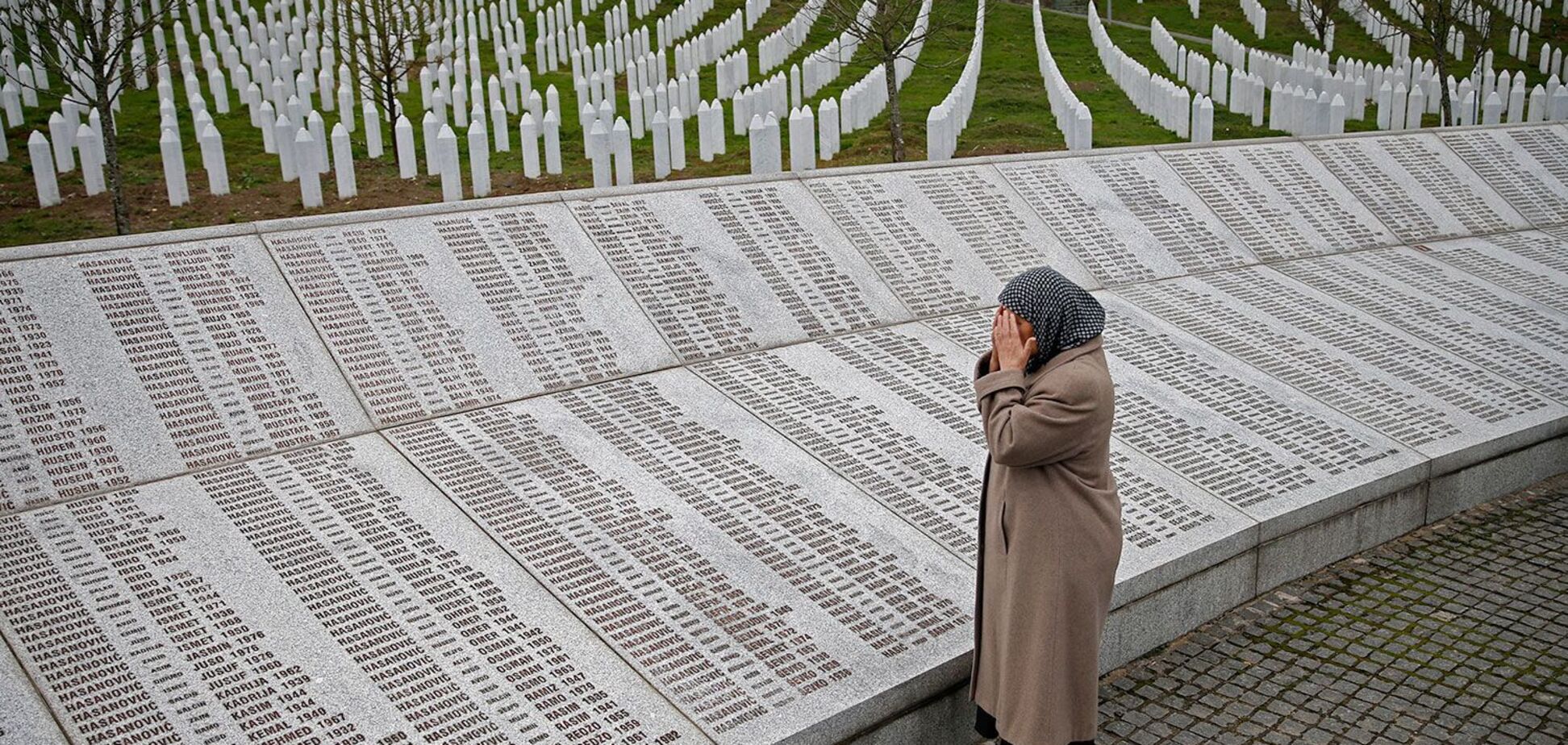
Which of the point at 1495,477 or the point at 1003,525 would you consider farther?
the point at 1495,477

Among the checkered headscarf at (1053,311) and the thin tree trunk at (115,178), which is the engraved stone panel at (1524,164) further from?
the thin tree trunk at (115,178)

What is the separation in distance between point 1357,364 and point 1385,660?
285 centimetres

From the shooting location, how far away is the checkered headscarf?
4.15m

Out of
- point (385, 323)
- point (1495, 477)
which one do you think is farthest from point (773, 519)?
point (1495, 477)

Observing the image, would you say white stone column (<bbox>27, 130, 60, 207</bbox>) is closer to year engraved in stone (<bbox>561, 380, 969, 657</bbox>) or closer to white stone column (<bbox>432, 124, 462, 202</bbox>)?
white stone column (<bbox>432, 124, 462, 202</bbox>)

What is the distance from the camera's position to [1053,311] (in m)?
Result: 4.14

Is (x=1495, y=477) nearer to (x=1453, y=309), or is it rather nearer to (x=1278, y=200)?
(x=1453, y=309)

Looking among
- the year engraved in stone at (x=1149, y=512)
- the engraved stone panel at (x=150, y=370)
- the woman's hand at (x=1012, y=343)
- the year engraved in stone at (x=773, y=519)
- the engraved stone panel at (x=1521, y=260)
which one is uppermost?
the woman's hand at (x=1012, y=343)

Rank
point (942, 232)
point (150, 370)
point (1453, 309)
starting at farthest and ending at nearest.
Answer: point (1453, 309) → point (942, 232) → point (150, 370)

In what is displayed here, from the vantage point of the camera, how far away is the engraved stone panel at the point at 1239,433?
6.70 meters

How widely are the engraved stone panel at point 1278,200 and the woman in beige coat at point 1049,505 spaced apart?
20.8ft

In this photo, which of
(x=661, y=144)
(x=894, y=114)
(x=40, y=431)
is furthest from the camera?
(x=894, y=114)

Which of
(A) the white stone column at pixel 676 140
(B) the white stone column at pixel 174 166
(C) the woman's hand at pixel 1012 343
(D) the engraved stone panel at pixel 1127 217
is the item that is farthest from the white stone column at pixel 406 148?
(C) the woman's hand at pixel 1012 343

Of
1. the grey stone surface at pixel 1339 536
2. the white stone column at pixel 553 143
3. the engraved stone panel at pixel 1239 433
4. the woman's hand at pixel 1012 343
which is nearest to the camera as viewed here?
the woman's hand at pixel 1012 343
